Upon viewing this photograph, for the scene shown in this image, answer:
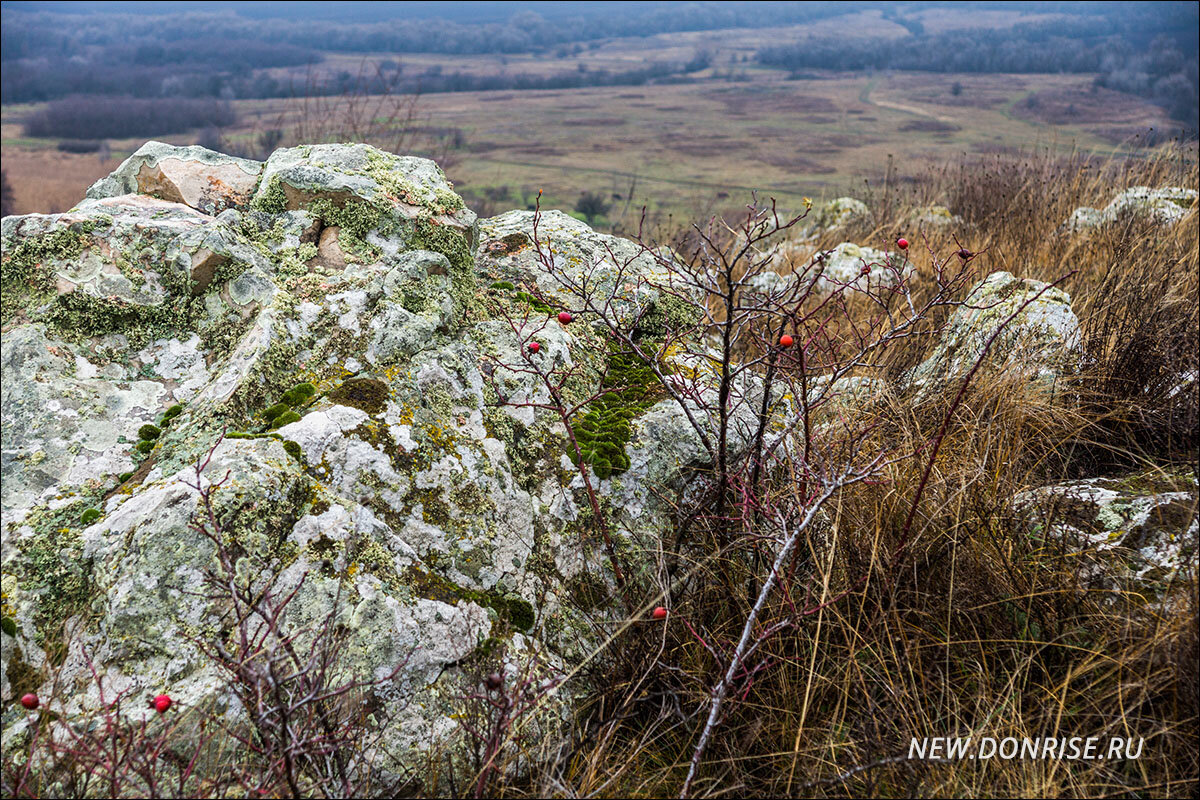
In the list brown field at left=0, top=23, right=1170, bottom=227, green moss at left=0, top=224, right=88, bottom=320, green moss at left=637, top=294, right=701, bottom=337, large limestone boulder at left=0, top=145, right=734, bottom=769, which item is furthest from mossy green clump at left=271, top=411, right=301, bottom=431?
brown field at left=0, top=23, right=1170, bottom=227

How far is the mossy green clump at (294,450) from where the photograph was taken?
221 centimetres

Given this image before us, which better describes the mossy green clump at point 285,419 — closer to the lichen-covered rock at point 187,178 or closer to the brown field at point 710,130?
the lichen-covered rock at point 187,178

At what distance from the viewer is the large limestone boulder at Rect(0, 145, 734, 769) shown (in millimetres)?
1951

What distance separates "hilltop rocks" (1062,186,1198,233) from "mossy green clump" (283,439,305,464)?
6.79 metres

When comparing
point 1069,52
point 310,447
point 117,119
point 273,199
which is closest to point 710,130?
point 117,119

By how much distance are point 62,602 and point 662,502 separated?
1.92m

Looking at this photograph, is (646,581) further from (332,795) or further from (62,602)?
(62,602)

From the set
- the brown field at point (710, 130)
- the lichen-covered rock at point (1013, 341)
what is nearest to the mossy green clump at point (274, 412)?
the lichen-covered rock at point (1013, 341)

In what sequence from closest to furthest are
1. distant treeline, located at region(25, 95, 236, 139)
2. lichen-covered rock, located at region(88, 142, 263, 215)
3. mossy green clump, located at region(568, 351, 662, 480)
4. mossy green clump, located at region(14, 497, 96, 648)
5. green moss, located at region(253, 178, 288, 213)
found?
mossy green clump, located at region(14, 497, 96, 648) < mossy green clump, located at region(568, 351, 662, 480) < green moss, located at region(253, 178, 288, 213) < lichen-covered rock, located at region(88, 142, 263, 215) < distant treeline, located at region(25, 95, 236, 139)

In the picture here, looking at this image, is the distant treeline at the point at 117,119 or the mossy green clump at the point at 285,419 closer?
the mossy green clump at the point at 285,419

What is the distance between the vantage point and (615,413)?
2.88m

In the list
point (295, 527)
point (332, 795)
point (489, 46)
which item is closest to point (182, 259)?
point (295, 527)

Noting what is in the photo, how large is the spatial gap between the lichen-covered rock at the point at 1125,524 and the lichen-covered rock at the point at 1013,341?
2.75 feet

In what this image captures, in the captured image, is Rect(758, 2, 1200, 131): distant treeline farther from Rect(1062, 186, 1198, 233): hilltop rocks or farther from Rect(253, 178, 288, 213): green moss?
Rect(253, 178, 288, 213): green moss
